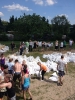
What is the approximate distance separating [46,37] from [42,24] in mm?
13294

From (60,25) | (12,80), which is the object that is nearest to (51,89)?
(12,80)

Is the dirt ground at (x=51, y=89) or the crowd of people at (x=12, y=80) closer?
the crowd of people at (x=12, y=80)

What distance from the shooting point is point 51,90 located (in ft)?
30.0

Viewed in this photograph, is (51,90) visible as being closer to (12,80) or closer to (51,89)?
(51,89)

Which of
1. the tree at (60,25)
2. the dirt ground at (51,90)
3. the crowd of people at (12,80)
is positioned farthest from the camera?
the tree at (60,25)

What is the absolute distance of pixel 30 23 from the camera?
99.7ft

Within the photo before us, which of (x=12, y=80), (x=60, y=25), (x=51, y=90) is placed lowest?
(x=51, y=90)

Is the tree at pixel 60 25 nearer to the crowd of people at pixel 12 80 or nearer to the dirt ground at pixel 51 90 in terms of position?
the dirt ground at pixel 51 90

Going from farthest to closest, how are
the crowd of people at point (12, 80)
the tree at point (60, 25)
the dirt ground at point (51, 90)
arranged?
1. the tree at point (60, 25)
2. the dirt ground at point (51, 90)
3. the crowd of people at point (12, 80)

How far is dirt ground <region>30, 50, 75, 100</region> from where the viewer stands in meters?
8.34

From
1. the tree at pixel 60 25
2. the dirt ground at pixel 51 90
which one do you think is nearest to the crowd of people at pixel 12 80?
the dirt ground at pixel 51 90

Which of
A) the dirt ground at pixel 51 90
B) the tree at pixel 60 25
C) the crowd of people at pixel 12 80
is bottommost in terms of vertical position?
the dirt ground at pixel 51 90

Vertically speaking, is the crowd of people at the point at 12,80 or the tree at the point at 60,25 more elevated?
the tree at the point at 60,25

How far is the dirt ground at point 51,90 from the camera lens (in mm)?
8336
